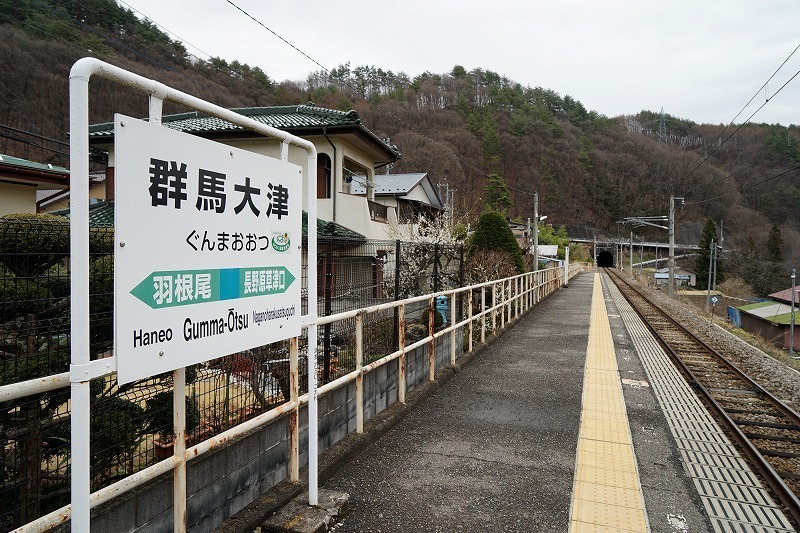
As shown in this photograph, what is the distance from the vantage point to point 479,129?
70.9 metres

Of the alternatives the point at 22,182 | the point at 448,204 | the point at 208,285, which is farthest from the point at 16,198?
the point at 448,204

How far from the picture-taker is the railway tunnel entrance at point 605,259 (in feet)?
268

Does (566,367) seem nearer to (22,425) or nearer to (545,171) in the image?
(22,425)

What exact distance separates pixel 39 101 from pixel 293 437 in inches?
585

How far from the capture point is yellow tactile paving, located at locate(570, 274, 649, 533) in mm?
3039

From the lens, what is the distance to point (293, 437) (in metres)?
3.07

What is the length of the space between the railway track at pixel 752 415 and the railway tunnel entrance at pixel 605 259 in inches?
2957

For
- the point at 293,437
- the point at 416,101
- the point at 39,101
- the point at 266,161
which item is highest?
the point at 416,101

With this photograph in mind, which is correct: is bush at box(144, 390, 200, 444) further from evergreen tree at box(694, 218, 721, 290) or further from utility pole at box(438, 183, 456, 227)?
evergreen tree at box(694, 218, 721, 290)

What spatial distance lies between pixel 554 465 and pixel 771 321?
100 feet

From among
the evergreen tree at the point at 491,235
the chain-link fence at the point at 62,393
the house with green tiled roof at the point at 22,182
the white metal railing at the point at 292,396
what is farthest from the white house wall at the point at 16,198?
the evergreen tree at the point at 491,235

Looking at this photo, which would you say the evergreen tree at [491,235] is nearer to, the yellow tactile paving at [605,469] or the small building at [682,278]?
the yellow tactile paving at [605,469]

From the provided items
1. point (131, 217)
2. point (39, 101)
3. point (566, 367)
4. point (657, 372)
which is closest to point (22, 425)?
point (131, 217)

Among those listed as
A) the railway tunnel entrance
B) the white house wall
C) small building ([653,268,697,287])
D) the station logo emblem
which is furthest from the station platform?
the railway tunnel entrance
